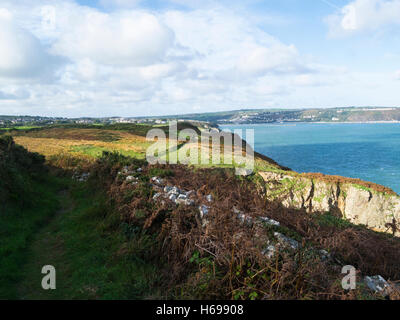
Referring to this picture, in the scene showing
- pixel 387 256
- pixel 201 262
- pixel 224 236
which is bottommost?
pixel 387 256

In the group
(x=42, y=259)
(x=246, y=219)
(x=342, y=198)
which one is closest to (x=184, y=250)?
(x=246, y=219)

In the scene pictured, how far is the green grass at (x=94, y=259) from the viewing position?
559 cm

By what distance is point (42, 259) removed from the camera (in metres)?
7.14

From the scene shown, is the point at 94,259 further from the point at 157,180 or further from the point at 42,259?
the point at 157,180

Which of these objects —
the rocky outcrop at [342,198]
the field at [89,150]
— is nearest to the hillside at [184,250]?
the field at [89,150]

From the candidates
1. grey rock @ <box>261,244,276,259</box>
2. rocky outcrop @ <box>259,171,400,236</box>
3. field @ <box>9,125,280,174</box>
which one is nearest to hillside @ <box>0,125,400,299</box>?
grey rock @ <box>261,244,276,259</box>

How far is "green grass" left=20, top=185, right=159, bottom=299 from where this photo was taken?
18.4 ft

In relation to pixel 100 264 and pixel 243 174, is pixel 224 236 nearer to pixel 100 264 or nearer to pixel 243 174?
pixel 100 264

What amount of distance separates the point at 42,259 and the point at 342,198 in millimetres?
20404

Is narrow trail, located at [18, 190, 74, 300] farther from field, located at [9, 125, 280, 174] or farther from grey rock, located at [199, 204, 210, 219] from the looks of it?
field, located at [9, 125, 280, 174]
